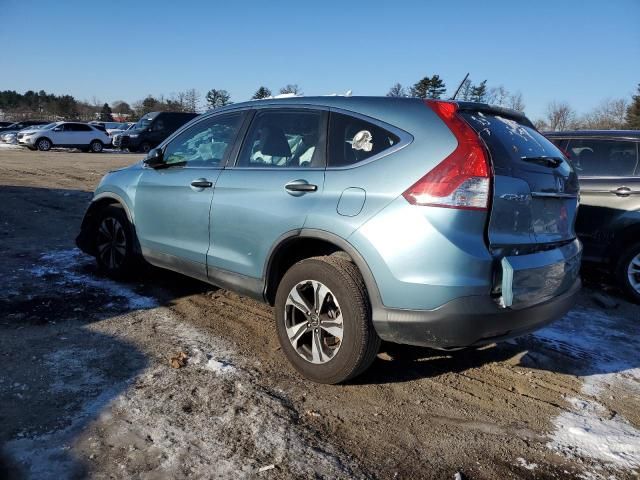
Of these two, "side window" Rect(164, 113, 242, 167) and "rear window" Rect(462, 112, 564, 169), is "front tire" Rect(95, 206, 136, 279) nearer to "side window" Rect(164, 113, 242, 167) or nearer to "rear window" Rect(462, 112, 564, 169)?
"side window" Rect(164, 113, 242, 167)

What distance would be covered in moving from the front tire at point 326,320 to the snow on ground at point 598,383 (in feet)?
3.80

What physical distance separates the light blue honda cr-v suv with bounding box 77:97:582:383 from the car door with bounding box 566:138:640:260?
254cm

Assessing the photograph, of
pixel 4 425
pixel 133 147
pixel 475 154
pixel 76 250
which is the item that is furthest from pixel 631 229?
pixel 133 147

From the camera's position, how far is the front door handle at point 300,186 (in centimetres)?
323

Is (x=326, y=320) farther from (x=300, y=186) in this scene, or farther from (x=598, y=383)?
(x=598, y=383)

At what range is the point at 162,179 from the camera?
449 cm

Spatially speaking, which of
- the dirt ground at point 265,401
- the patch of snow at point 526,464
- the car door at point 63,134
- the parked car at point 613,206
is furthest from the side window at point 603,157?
the car door at point 63,134

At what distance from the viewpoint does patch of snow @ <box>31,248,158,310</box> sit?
470 centimetres

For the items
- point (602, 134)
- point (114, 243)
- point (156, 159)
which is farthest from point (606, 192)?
point (114, 243)

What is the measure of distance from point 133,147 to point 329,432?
2735 centimetres

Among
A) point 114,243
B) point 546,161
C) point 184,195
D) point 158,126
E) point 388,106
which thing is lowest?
point 114,243

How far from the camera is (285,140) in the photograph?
3.67 metres

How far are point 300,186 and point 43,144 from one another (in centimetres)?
2815

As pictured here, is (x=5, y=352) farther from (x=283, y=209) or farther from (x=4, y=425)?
(x=283, y=209)
